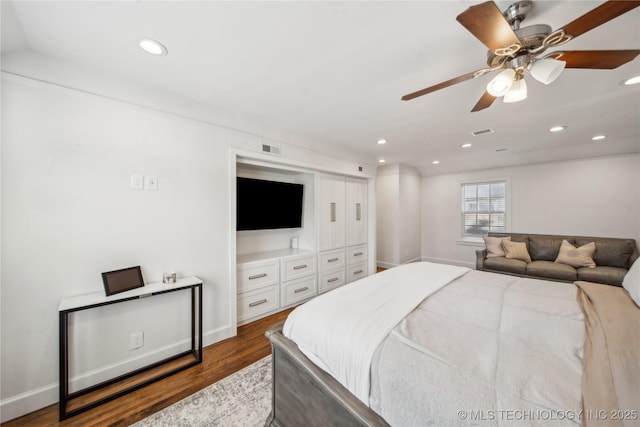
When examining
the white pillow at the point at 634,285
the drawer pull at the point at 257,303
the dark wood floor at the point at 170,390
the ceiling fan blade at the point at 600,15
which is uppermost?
the ceiling fan blade at the point at 600,15

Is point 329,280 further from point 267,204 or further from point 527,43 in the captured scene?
point 527,43

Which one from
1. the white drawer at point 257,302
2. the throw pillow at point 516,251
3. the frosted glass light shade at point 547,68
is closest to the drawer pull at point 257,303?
the white drawer at point 257,302

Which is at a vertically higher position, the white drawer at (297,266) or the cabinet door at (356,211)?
the cabinet door at (356,211)

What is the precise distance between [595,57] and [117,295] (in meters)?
3.50

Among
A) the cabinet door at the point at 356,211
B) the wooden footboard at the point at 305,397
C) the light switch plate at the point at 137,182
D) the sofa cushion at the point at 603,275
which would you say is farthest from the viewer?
the cabinet door at the point at 356,211

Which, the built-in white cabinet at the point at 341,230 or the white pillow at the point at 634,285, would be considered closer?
the white pillow at the point at 634,285

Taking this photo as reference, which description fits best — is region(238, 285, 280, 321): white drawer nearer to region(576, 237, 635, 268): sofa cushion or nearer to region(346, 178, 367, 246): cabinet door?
region(346, 178, 367, 246): cabinet door

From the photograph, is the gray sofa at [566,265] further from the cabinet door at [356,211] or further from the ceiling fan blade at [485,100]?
the ceiling fan blade at [485,100]

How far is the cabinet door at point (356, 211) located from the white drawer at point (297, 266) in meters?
0.93

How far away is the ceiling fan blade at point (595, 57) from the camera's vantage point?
1267 mm

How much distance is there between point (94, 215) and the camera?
1897 mm

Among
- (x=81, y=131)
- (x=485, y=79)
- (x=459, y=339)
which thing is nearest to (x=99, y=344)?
(x=81, y=131)

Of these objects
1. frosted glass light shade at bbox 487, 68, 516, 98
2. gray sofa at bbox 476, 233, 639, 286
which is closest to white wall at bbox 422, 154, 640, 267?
gray sofa at bbox 476, 233, 639, 286

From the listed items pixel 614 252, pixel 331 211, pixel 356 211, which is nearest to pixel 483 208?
pixel 614 252
